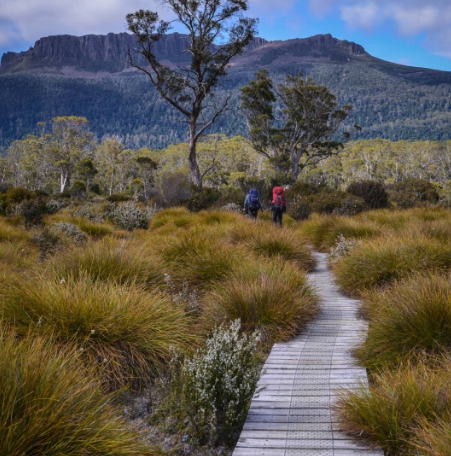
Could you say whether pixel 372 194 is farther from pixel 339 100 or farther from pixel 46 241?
pixel 339 100

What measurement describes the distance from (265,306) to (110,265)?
7.55 feet

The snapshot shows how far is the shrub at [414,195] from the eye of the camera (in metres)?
22.5

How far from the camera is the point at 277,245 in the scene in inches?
376

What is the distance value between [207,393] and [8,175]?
7525 centimetres

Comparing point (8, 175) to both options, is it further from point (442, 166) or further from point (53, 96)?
point (53, 96)

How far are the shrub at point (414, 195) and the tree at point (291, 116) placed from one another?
1371cm

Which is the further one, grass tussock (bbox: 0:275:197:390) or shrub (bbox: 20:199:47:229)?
shrub (bbox: 20:199:47:229)

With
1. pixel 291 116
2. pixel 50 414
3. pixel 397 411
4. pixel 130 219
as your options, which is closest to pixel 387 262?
pixel 397 411

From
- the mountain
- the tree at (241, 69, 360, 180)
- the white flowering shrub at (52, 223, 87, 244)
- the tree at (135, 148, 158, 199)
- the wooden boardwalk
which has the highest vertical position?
the mountain

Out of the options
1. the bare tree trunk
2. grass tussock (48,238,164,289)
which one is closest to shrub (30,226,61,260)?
grass tussock (48,238,164,289)

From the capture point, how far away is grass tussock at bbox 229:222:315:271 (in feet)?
30.9

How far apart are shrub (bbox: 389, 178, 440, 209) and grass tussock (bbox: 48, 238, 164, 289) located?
1718 centimetres

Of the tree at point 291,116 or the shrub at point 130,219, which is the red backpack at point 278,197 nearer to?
the shrub at point 130,219

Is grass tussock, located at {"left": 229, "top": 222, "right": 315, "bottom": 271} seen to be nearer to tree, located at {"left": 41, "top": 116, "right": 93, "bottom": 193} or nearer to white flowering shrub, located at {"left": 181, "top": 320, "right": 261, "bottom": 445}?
white flowering shrub, located at {"left": 181, "top": 320, "right": 261, "bottom": 445}
